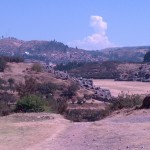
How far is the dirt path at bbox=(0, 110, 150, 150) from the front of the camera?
1833 cm

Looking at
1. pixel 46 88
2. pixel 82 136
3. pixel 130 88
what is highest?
pixel 82 136

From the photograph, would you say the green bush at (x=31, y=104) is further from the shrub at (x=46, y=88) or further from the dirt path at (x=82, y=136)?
the shrub at (x=46, y=88)

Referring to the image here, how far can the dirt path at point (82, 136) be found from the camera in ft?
60.1

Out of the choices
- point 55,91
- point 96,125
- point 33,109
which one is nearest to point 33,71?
point 55,91

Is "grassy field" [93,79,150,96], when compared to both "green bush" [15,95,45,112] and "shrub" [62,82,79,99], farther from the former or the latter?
"green bush" [15,95,45,112]

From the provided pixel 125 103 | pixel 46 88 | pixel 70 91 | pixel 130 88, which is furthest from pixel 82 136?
pixel 130 88

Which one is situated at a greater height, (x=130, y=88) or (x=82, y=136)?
(x=82, y=136)

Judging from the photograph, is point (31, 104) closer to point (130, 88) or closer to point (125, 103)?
point (125, 103)

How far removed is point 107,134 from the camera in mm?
20906

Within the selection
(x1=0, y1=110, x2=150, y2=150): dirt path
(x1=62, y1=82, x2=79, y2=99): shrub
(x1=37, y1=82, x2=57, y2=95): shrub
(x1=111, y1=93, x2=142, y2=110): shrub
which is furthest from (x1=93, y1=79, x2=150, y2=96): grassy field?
(x1=0, y1=110, x2=150, y2=150): dirt path

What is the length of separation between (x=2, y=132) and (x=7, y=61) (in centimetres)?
7242

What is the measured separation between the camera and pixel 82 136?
21094 mm

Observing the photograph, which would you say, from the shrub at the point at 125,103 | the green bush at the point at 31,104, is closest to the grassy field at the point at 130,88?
the shrub at the point at 125,103

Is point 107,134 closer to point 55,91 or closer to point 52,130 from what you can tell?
point 52,130
